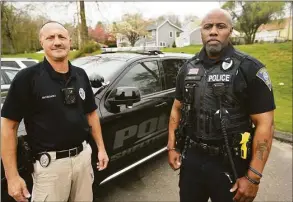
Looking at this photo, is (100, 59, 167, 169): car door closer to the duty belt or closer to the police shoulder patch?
the duty belt

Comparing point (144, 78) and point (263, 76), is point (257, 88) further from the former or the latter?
point (144, 78)

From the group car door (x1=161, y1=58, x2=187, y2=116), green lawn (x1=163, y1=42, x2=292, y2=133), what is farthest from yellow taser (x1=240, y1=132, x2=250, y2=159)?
green lawn (x1=163, y1=42, x2=292, y2=133)

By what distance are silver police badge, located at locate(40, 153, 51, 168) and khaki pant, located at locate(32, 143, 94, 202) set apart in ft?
0.07

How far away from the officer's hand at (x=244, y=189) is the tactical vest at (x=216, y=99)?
0.34 metres

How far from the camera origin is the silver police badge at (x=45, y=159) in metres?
1.94

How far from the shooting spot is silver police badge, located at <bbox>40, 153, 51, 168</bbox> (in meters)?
1.94

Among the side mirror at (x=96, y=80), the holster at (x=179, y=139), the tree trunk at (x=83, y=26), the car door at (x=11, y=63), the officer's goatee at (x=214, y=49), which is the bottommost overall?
the holster at (x=179, y=139)

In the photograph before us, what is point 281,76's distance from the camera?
45.6ft

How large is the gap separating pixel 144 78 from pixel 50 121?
1909 millimetres

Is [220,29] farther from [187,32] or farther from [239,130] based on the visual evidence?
[187,32]

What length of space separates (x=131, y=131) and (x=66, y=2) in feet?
50.7

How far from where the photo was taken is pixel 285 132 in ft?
18.8

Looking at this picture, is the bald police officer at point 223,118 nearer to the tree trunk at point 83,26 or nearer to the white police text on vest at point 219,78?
the white police text on vest at point 219,78

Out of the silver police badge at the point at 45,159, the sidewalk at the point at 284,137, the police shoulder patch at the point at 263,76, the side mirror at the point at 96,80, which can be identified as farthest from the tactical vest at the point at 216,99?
the sidewalk at the point at 284,137
